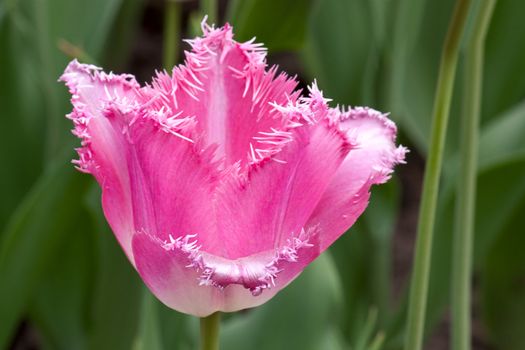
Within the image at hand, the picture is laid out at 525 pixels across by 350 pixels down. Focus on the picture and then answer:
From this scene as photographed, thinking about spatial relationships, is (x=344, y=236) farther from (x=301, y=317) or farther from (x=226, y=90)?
(x=226, y=90)

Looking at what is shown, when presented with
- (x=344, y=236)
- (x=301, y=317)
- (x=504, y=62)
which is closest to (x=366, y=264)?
(x=344, y=236)

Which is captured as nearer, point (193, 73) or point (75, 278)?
point (193, 73)

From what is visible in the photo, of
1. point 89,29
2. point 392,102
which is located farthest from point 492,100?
point 89,29

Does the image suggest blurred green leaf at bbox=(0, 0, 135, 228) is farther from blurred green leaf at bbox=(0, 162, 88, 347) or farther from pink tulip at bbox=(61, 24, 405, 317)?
pink tulip at bbox=(61, 24, 405, 317)

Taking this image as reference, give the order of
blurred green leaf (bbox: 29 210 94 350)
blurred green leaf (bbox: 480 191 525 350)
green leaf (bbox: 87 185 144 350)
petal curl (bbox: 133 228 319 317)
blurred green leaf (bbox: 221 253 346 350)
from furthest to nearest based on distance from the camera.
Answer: blurred green leaf (bbox: 480 191 525 350), blurred green leaf (bbox: 29 210 94 350), green leaf (bbox: 87 185 144 350), blurred green leaf (bbox: 221 253 346 350), petal curl (bbox: 133 228 319 317)

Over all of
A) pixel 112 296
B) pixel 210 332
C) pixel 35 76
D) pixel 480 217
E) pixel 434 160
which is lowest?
pixel 210 332

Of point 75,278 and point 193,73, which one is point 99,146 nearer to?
point 193,73

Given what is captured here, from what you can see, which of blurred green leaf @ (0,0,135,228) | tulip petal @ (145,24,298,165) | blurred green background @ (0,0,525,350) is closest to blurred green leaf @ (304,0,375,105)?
blurred green background @ (0,0,525,350)

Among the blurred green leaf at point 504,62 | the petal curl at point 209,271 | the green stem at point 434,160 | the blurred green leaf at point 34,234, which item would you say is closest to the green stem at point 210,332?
the petal curl at point 209,271
